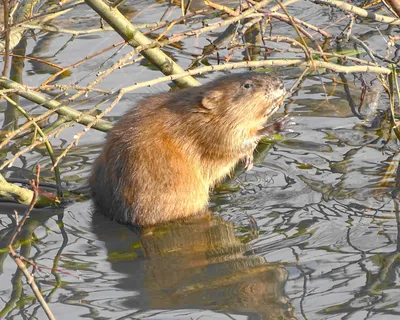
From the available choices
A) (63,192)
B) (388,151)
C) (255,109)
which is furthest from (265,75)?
(63,192)

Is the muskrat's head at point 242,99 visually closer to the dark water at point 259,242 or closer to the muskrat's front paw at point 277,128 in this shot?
the muskrat's front paw at point 277,128

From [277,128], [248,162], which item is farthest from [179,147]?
[277,128]

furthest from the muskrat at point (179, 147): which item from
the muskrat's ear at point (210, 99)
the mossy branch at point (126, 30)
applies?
the mossy branch at point (126, 30)

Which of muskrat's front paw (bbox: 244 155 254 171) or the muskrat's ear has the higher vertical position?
the muskrat's ear

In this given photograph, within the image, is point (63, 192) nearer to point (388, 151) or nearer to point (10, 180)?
point (10, 180)

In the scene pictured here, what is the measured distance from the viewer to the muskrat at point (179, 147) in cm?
575

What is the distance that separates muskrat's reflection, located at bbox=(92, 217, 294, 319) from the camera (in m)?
4.63

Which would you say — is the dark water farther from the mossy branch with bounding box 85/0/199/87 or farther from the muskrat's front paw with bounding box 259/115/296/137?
the mossy branch with bounding box 85/0/199/87

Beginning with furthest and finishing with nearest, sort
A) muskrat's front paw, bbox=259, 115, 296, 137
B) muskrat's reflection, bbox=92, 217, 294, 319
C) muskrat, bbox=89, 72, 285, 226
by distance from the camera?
muskrat's front paw, bbox=259, 115, 296, 137 < muskrat, bbox=89, 72, 285, 226 < muskrat's reflection, bbox=92, 217, 294, 319

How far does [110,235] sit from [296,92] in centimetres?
242

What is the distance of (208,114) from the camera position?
20.7ft

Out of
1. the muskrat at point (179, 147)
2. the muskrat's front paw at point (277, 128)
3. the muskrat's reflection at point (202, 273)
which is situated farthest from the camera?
the muskrat's front paw at point (277, 128)

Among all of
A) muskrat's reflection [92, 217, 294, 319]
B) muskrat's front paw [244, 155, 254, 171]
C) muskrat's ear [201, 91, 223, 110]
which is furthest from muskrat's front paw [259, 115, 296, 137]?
muskrat's reflection [92, 217, 294, 319]

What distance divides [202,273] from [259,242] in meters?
0.50
